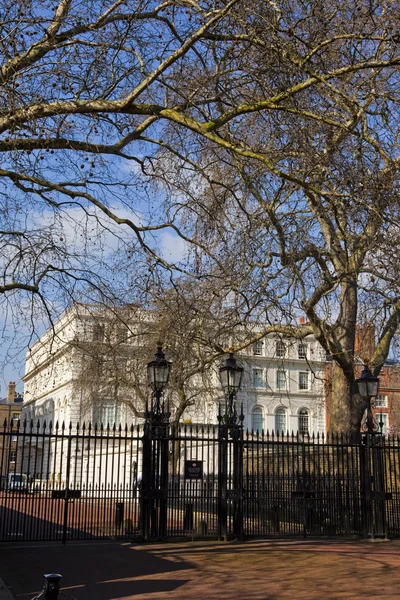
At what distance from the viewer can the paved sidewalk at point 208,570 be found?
9.60 m

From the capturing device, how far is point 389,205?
41.7 feet

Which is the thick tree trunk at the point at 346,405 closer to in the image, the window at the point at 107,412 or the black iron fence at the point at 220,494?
the black iron fence at the point at 220,494

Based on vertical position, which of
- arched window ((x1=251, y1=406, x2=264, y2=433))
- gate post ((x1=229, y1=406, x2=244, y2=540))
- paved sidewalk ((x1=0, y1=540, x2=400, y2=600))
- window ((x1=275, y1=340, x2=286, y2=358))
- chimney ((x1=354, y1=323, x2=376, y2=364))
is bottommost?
paved sidewalk ((x1=0, y1=540, x2=400, y2=600))

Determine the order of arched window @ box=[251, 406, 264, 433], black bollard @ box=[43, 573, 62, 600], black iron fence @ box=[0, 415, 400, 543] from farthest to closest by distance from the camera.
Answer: arched window @ box=[251, 406, 264, 433] < black iron fence @ box=[0, 415, 400, 543] < black bollard @ box=[43, 573, 62, 600]

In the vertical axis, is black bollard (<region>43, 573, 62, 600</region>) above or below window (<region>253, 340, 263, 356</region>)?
below

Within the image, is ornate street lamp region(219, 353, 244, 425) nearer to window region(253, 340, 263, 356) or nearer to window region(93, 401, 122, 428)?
window region(253, 340, 263, 356)

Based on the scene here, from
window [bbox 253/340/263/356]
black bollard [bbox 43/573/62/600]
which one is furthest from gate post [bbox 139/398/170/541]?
black bollard [bbox 43/573/62/600]

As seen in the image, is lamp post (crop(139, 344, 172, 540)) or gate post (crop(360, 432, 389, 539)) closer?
lamp post (crop(139, 344, 172, 540))

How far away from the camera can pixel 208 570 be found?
11.5 m

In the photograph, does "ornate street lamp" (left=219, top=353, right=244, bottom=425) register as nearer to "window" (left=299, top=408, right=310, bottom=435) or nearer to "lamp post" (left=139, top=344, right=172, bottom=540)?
"lamp post" (left=139, top=344, right=172, bottom=540)

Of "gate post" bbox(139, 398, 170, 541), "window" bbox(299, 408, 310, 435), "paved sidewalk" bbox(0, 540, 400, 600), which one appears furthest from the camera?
"window" bbox(299, 408, 310, 435)

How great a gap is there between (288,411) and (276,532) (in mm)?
55590

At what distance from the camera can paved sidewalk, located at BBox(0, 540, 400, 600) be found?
960cm

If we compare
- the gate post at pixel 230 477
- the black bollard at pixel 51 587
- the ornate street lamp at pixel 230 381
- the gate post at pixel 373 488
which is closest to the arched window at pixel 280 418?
the gate post at pixel 373 488
